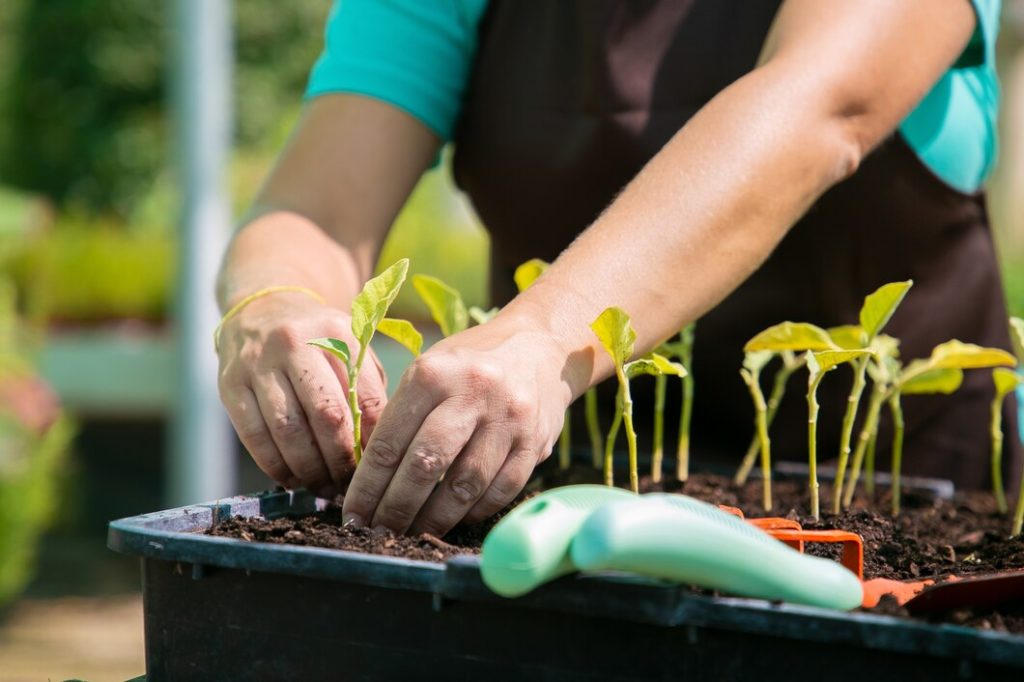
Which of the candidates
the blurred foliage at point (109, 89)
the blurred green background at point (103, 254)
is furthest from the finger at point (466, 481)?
the blurred foliage at point (109, 89)

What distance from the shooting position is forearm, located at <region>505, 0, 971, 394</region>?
83 centimetres

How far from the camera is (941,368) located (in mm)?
1063

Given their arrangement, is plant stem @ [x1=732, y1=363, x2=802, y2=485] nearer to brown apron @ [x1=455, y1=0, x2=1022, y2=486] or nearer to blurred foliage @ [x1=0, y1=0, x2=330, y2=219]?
brown apron @ [x1=455, y1=0, x2=1022, y2=486]

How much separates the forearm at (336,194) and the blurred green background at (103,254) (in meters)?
0.85

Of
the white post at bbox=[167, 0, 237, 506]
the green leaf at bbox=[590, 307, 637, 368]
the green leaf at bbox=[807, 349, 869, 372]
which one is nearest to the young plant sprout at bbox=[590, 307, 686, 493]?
the green leaf at bbox=[590, 307, 637, 368]

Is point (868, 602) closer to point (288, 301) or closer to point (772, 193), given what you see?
point (772, 193)

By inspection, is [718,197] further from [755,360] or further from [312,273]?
[312,273]

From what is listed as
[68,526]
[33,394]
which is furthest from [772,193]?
[68,526]

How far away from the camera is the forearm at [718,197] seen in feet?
2.72

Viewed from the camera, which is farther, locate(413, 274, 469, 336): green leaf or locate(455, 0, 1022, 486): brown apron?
locate(455, 0, 1022, 486): brown apron

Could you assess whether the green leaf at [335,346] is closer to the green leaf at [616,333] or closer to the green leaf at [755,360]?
the green leaf at [616,333]

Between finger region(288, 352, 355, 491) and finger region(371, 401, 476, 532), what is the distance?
13 centimetres

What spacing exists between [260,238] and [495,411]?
0.49 metres


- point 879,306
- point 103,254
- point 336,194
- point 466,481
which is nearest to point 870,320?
point 879,306
